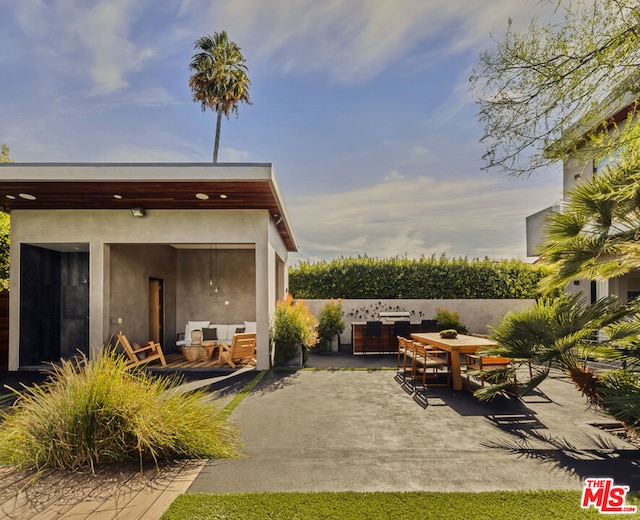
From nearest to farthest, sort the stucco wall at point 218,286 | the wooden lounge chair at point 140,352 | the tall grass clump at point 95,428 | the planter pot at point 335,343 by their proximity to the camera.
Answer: the tall grass clump at point 95,428 → the wooden lounge chair at point 140,352 → the planter pot at point 335,343 → the stucco wall at point 218,286

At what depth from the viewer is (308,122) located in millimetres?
11977

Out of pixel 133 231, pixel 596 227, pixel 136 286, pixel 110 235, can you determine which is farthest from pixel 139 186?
pixel 596 227

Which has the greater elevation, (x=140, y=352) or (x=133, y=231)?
(x=133, y=231)

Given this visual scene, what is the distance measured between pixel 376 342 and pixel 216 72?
13212 millimetres

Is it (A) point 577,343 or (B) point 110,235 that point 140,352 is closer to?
(B) point 110,235

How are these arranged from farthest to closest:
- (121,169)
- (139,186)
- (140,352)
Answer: (140,352) → (139,186) → (121,169)

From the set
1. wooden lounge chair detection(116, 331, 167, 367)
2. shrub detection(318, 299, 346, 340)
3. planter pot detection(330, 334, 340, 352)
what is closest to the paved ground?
wooden lounge chair detection(116, 331, 167, 367)

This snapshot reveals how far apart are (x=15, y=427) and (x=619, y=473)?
534cm

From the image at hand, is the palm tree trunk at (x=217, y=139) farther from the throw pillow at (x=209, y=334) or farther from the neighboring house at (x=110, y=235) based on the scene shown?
the throw pillow at (x=209, y=334)

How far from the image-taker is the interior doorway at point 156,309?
1066 centimetres

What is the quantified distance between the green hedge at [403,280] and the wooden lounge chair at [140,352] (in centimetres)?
514

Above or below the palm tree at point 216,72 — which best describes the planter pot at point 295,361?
below

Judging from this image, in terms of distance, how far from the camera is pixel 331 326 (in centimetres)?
1121

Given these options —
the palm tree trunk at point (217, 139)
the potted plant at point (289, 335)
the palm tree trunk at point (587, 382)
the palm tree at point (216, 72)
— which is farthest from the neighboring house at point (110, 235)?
the palm tree at point (216, 72)
